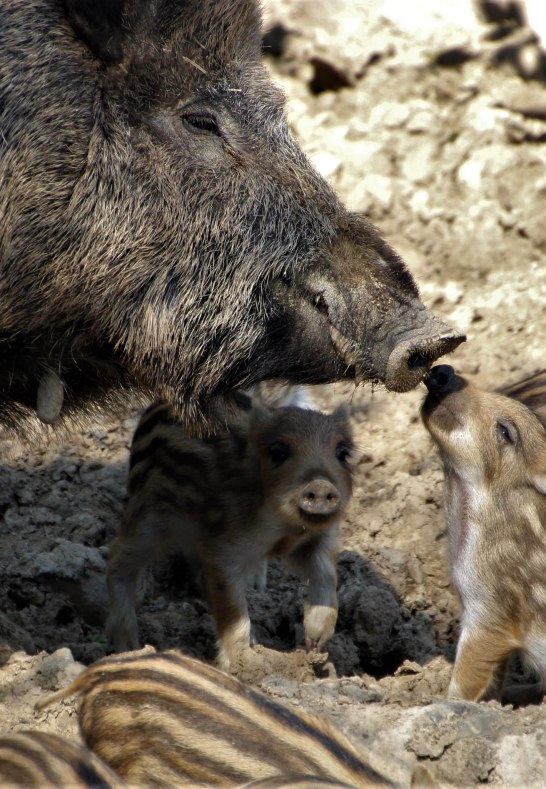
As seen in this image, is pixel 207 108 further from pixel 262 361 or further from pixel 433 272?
pixel 433 272

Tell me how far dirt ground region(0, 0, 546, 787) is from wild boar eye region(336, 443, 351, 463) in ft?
0.62

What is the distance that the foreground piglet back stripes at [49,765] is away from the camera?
8.89 ft

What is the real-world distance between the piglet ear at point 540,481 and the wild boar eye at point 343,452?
2.58ft

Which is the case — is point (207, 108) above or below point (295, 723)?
above

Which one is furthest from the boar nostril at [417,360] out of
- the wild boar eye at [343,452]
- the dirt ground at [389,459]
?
the wild boar eye at [343,452]

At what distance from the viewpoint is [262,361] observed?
390 centimetres

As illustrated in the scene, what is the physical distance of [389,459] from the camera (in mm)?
5578

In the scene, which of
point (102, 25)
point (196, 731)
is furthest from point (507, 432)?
point (102, 25)

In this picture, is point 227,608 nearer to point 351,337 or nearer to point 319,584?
point 319,584

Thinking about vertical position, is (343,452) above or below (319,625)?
above

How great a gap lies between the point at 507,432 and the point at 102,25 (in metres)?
1.83

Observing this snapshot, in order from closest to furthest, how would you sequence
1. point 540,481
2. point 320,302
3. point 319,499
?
point 320,302 < point 540,481 < point 319,499

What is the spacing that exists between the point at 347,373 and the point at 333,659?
1.24m

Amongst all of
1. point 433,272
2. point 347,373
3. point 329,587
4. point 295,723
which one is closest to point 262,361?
point 347,373
